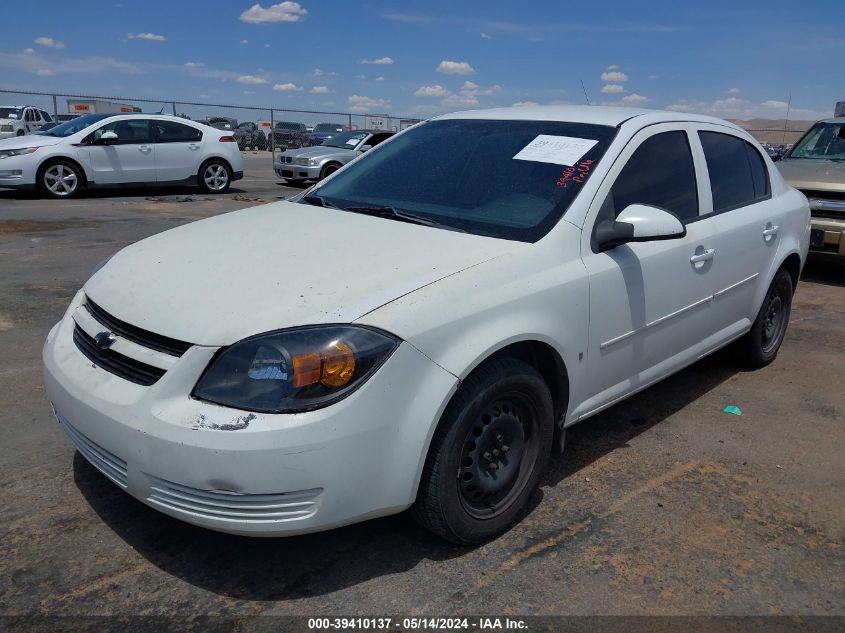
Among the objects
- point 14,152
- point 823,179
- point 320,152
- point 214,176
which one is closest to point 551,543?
point 823,179

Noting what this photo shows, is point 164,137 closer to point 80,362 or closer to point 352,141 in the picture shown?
point 352,141

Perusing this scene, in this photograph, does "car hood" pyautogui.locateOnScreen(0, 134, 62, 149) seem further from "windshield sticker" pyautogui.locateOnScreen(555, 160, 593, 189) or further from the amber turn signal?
the amber turn signal

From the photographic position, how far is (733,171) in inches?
173

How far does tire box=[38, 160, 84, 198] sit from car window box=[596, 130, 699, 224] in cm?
1194

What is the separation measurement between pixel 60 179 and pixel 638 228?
1242 cm

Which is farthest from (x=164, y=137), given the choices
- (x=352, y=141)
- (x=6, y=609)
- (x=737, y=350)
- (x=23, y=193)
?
(x=6, y=609)

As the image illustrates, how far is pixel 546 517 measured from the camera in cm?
308

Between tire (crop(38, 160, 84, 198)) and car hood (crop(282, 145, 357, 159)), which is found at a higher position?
car hood (crop(282, 145, 357, 159))

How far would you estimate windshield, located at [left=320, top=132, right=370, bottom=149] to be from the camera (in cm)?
1827

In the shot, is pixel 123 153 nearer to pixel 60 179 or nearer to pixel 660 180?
pixel 60 179

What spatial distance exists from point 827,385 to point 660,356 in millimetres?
1888

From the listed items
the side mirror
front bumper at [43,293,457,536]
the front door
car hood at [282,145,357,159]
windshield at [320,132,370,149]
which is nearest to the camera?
front bumper at [43,293,457,536]

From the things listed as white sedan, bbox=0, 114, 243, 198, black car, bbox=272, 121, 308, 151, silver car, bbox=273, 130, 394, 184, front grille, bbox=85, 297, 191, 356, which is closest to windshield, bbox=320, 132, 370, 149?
silver car, bbox=273, 130, 394, 184

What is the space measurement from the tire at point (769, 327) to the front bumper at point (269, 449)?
3127 millimetres
